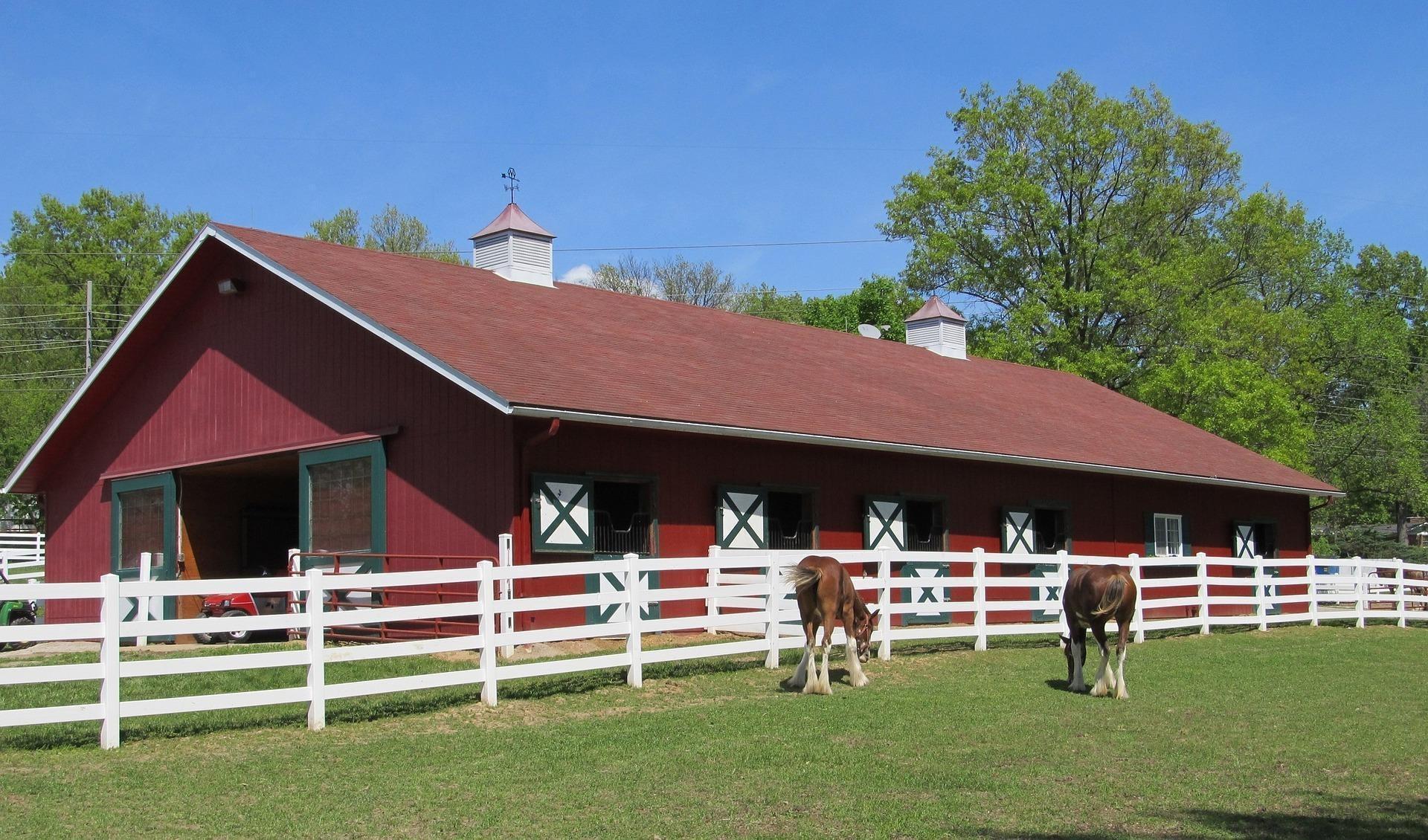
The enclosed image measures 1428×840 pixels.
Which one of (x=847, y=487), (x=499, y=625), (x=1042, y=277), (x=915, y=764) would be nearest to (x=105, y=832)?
(x=915, y=764)

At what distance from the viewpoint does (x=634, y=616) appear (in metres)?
12.5

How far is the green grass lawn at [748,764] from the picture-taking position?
24.3ft

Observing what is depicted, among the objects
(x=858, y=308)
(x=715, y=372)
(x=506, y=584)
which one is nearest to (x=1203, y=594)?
(x=715, y=372)

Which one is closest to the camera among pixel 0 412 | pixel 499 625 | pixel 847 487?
pixel 499 625

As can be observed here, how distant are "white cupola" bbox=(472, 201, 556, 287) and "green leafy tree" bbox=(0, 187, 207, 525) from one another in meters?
33.6

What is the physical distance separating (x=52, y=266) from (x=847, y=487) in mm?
44926

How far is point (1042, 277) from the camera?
44.8 metres

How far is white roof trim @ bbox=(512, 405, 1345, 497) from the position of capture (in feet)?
49.7

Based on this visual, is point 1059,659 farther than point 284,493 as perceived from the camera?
No

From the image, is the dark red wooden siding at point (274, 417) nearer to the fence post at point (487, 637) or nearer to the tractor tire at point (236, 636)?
the tractor tire at point (236, 636)

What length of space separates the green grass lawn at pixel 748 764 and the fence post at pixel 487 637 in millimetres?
198

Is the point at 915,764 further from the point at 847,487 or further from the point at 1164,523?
the point at 1164,523

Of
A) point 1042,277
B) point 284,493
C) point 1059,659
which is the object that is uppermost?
point 1042,277

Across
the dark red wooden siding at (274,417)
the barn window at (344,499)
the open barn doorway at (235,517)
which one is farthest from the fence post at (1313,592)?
the open barn doorway at (235,517)
